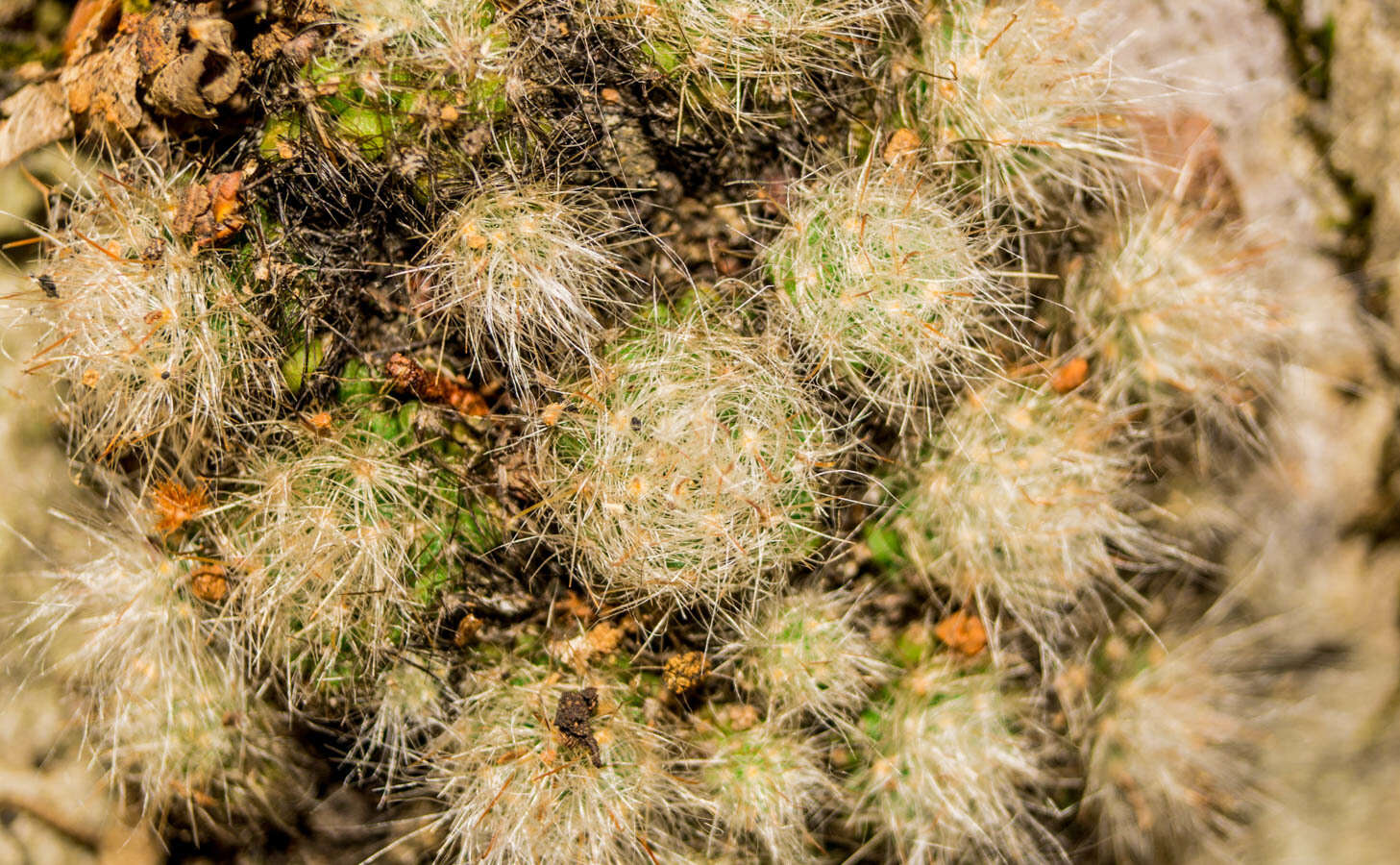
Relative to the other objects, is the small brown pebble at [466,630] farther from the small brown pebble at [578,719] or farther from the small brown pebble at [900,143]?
the small brown pebble at [900,143]

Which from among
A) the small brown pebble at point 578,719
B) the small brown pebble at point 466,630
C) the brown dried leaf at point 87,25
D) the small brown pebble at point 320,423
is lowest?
the small brown pebble at point 578,719

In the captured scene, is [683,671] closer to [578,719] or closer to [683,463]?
[578,719]

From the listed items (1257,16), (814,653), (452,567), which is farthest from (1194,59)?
(452,567)

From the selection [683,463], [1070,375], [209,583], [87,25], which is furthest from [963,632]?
[87,25]

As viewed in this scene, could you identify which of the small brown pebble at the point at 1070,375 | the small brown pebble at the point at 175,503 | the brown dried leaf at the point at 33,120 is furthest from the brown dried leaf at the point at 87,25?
the small brown pebble at the point at 1070,375

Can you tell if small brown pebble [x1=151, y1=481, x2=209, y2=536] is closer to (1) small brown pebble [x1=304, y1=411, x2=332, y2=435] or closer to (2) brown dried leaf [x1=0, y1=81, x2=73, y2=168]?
(1) small brown pebble [x1=304, y1=411, x2=332, y2=435]
